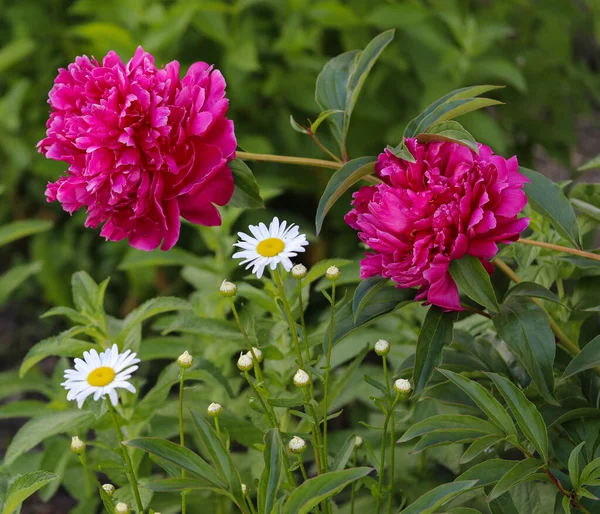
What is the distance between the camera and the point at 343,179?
0.74 meters

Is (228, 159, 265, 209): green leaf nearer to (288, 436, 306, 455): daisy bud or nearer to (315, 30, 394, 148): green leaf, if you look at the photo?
(315, 30, 394, 148): green leaf

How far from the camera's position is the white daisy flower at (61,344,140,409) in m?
0.67

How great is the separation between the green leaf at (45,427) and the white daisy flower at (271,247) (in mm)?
313

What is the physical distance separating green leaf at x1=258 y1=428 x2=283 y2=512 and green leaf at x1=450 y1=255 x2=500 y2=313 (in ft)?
0.64

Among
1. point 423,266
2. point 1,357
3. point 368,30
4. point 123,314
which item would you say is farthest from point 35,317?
point 423,266

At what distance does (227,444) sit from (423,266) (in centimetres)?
24

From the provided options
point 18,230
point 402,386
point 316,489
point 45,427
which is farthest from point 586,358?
point 18,230

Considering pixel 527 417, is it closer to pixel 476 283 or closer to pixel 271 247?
pixel 476 283

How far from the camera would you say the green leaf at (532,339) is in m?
0.72

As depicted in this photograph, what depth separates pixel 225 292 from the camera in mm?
732

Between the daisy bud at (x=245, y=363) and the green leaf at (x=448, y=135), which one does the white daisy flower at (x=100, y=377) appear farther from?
the green leaf at (x=448, y=135)

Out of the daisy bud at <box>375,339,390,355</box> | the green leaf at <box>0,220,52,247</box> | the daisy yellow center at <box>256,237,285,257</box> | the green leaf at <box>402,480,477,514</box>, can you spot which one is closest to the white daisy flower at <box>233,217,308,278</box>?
Answer: the daisy yellow center at <box>256,237,285,257</box>

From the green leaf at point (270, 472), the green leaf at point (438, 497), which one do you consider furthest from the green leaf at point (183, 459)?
the green leaf at point (438, 497)

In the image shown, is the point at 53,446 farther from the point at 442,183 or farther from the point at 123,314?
the point at 123,314
